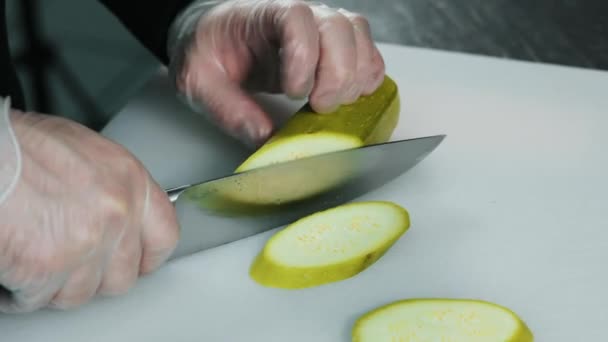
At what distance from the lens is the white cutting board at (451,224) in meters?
1.16

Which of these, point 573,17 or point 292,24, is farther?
point 573,17

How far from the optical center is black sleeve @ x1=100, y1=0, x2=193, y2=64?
167 cm

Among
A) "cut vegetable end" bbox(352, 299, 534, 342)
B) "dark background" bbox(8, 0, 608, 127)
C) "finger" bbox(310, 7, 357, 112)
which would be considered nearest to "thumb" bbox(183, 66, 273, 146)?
"finger" bbox(310, 7, 357, 112)

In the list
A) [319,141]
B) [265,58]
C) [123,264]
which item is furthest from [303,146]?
[123,264]

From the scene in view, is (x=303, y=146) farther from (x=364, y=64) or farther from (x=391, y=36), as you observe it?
(x=391, y=36)

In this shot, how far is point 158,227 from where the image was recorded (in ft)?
3.64

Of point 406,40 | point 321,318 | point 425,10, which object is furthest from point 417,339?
point 425,10

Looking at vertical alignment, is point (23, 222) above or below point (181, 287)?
above

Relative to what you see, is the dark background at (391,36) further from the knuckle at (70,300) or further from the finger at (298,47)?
the knuckle at (70,300)

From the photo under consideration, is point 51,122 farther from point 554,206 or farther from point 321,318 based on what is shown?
point 554,206

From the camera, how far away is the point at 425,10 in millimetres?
2434

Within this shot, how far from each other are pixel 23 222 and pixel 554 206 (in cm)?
81

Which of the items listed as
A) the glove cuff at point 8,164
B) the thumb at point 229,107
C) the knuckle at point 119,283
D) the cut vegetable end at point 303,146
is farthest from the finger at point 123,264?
the thumb at point 229,107

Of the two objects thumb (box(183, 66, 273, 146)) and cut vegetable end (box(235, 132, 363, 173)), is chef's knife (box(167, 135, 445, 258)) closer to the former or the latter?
cut vegetable end (box(235, 132, 363, 173))
